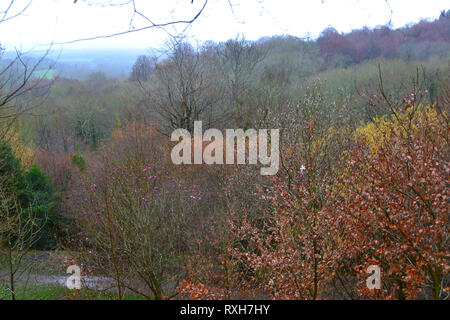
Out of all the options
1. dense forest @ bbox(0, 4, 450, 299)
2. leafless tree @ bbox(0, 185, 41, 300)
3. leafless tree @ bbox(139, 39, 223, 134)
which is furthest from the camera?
leafless tree @ bbox(139, 39, 223, 134)

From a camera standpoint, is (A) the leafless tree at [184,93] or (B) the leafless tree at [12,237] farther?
(A) the leafless tree at [184,93]

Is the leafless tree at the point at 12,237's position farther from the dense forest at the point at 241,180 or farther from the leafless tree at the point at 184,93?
the leafless tree at the point at 184,93

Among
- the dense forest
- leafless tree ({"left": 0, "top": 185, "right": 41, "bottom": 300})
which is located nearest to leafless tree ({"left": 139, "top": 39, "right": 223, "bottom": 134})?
the dense forest

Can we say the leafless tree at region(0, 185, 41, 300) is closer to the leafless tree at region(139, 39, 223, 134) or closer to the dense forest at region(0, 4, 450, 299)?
the dense forest at region(0, 4, 450, 299)

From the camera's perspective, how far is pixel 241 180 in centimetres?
1245

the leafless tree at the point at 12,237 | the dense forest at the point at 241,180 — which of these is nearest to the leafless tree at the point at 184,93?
the dense forest at the point at 241,180

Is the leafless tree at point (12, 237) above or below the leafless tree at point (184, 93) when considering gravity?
below

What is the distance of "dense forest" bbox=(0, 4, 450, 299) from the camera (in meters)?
5.01

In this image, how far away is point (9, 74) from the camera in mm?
4039

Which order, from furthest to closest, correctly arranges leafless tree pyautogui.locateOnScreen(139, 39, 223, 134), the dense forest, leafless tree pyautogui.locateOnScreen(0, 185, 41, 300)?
leafless tree pyautogui.locateOnScreen(139, 39, 223, 134)
leafless tree pyautogui.locateOnScreen(0, 185, 41, 300)
the dense forest

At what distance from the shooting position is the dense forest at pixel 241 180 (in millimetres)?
5012
